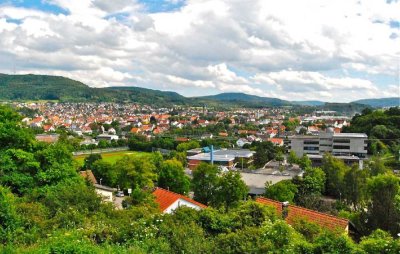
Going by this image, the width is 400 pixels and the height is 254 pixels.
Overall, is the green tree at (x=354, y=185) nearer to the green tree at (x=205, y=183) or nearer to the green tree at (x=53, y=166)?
the green tree at (x=205, y=183)

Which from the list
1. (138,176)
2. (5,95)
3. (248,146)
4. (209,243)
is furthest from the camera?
(5,95)

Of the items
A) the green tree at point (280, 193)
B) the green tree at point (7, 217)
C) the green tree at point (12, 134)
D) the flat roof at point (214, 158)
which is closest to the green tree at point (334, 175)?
the green tree at point (280, 193)

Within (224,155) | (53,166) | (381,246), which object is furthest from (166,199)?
(224,155)

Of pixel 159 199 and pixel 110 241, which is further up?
pixel 110 241

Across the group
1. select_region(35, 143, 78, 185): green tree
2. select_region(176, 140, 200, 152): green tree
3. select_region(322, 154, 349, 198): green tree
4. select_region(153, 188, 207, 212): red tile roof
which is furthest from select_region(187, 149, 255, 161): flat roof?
select_region(35, 143, 78, 185): green tree

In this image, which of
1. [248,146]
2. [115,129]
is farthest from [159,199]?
[115,129]

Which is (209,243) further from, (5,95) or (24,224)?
(5,95)

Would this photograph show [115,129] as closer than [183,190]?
No
